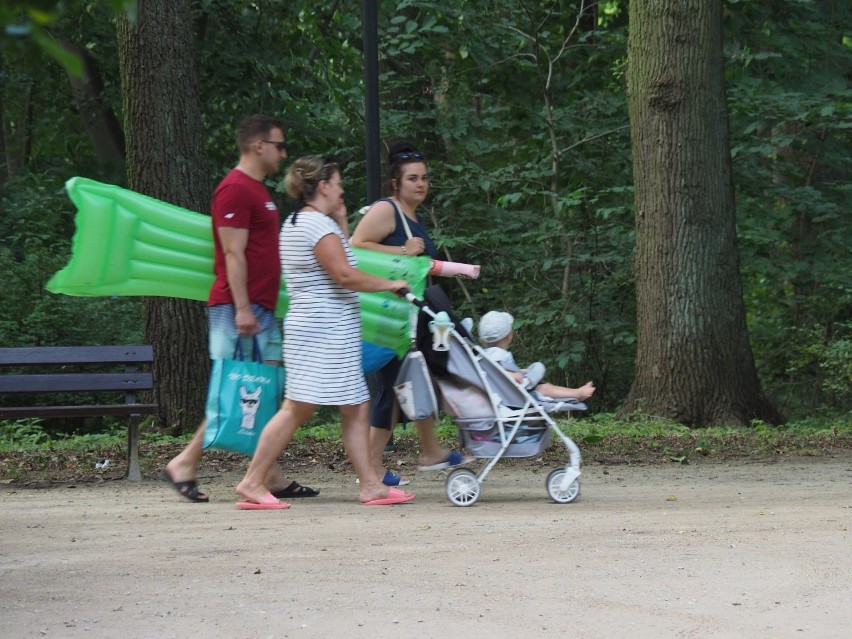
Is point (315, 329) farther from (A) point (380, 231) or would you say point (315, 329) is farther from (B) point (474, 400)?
(B) point (474, 400)

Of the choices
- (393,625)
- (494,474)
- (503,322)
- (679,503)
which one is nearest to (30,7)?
(393,625)

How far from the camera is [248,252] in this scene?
22.5 ft

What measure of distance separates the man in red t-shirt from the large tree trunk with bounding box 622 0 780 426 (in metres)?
4.99

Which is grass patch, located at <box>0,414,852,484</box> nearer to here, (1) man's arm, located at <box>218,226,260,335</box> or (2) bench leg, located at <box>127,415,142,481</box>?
(2) bench leg, located at <box>127,415,142,481</box>

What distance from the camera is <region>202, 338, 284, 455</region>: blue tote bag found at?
6.79 meters

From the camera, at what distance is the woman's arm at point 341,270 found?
655cm

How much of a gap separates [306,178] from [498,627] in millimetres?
3137

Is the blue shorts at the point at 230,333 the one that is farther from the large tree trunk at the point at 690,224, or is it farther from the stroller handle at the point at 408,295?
the large tree trunk at the point at 690,224

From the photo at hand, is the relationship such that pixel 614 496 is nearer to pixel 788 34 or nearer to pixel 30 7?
pixel 30 7

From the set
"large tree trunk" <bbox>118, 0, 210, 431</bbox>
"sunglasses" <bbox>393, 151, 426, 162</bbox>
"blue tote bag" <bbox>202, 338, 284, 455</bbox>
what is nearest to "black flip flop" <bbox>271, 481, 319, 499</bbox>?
"blue tote bag" <bbox>202, 338, 284, 455</bbox>

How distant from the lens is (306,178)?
667 cm

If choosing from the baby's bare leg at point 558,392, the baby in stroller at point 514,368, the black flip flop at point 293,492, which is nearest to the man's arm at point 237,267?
the black flip flop at point 293,492

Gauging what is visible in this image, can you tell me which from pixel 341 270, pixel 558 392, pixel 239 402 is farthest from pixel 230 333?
pixel 558 392

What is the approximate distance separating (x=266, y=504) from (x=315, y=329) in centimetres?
104
